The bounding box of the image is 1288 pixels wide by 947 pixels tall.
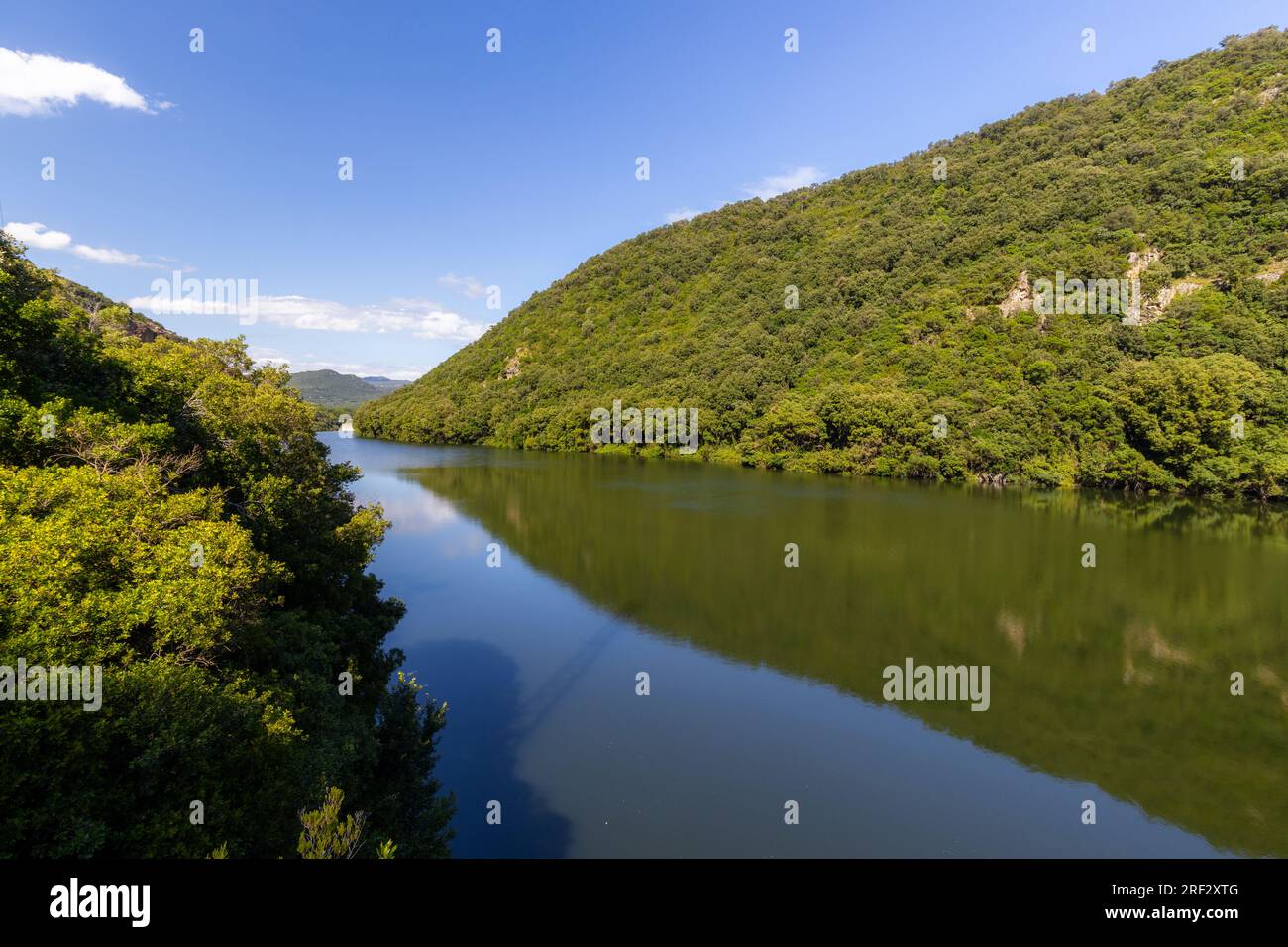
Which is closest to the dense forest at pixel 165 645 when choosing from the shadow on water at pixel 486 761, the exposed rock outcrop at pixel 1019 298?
the shadow on water at pixel 486 761

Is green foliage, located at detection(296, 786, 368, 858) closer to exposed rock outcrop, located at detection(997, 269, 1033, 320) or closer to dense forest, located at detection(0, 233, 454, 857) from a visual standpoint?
dense forest, located at detection(0, 233, 454, 857)

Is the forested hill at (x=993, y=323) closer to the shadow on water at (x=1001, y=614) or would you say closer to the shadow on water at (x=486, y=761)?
the shadow on water at (x=1001, y=614)

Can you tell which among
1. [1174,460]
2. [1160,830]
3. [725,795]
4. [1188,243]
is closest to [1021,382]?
[1174,460]

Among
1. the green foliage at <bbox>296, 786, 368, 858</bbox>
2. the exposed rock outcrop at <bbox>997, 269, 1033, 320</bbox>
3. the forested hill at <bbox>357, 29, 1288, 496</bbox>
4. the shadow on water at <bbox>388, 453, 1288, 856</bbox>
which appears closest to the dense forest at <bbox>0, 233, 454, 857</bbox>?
the green foliage at <bbox>296, 786, 368, 858</bbox>

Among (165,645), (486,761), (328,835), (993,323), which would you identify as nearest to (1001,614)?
(486,761)

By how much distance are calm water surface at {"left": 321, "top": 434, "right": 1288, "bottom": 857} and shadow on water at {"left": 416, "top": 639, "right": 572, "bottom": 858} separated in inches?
3.1

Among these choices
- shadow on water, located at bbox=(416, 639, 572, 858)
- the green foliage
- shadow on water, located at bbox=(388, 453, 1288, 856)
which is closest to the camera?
the green foliage

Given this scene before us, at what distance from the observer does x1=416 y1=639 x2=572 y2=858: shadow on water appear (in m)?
13.2

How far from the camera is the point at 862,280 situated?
95.9 m

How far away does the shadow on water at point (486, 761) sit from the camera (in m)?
13.2

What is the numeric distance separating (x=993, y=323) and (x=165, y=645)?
8656 centimetres
